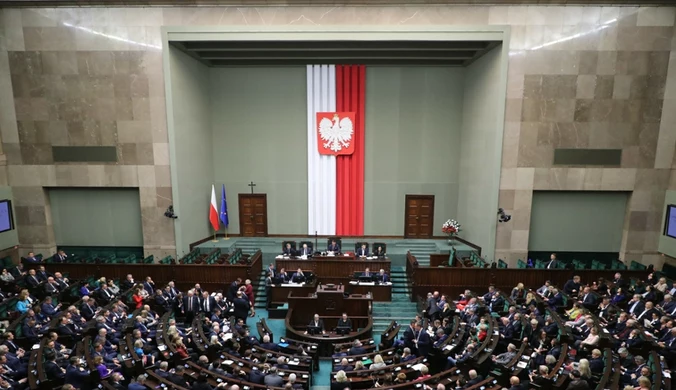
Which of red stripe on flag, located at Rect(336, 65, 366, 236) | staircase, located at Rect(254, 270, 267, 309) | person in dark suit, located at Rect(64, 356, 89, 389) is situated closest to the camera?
person in dark suit, located at Rect(64, 356, 89, 389)

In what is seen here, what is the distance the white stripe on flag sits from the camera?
56.8 feet

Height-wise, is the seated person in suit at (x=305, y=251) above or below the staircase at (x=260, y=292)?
above

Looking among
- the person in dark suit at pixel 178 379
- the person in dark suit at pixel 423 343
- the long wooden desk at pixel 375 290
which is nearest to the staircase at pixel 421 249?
the long wooden desk at pixel 375 290

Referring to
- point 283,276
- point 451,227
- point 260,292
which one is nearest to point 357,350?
point 283,276

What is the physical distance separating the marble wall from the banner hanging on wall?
171 inches

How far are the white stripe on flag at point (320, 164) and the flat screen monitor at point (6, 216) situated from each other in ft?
→ 38.3

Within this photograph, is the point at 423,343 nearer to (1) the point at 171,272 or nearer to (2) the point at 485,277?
(2) the point at 485,277

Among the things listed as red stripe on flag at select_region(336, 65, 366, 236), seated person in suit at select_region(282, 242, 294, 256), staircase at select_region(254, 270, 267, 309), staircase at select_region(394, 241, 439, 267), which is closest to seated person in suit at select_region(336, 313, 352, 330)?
staircase at select_region(254, 270, 267, 309)

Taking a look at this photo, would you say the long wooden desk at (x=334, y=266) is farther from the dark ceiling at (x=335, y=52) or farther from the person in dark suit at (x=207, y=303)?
the dark ceiling at (x=335, y=52)

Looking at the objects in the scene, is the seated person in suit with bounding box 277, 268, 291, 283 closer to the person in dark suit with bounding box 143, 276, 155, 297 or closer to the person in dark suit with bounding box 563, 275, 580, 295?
the person in dark suit with bounding box 143, 276, 155, 297

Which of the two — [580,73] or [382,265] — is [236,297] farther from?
[580,73]

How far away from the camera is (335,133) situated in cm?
1753

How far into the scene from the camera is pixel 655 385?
6.86m

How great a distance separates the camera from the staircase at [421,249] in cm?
1571
